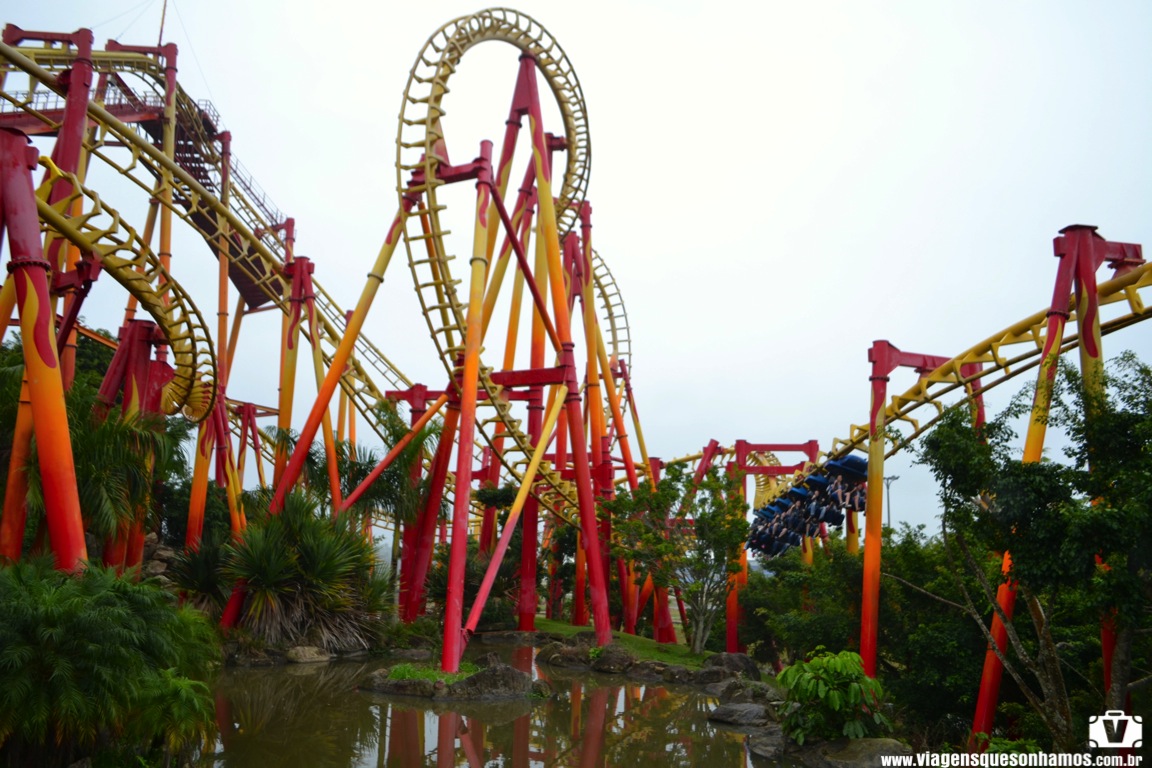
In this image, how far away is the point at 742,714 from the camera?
13055mm

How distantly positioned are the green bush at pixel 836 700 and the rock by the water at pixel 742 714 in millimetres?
1876

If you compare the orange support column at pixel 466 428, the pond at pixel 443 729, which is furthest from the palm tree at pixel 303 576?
the orange support column at pixel 466 428

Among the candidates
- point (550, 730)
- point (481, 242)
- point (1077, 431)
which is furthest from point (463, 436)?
point (1077, 431)

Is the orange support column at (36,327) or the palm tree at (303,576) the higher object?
the orange support column at (36,327)

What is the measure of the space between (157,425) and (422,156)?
21.9ft

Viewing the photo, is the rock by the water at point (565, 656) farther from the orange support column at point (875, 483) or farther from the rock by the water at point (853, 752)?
the rock by the water at point (853, 752)

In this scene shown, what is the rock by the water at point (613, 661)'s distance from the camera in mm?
17641

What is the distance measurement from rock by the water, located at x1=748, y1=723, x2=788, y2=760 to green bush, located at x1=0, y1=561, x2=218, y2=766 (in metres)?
6.21

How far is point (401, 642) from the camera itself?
18.3 metres

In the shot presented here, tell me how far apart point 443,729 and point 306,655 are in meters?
5.49

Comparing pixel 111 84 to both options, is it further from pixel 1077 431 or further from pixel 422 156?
pixel 1077 431

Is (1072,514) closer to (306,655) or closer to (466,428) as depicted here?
(466,428)

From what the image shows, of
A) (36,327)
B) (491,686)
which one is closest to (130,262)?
(36,327)

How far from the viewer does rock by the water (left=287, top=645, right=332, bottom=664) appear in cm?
1603
